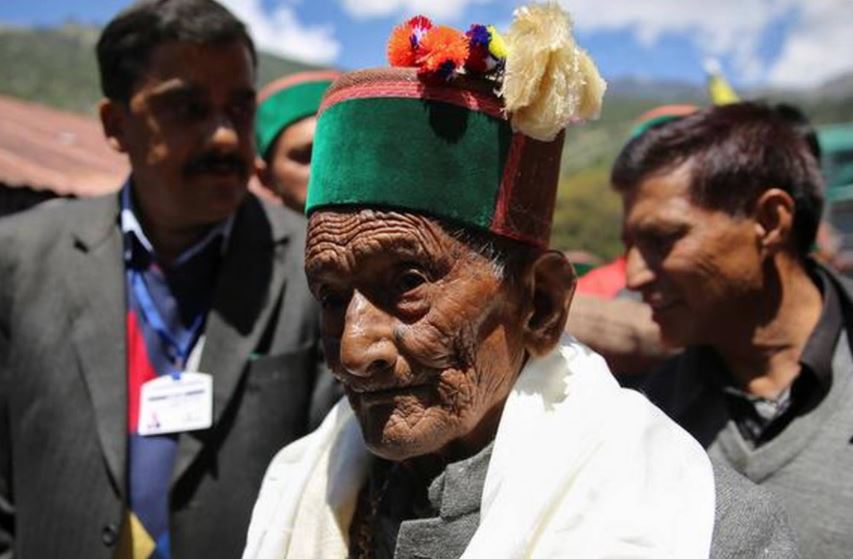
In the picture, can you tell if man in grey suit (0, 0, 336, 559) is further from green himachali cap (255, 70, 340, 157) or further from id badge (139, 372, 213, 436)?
green himachali cap (255, 70, 340, 157)

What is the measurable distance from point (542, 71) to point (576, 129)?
8672 mm

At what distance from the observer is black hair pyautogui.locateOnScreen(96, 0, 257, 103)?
2.51m

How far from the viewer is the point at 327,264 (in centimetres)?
146

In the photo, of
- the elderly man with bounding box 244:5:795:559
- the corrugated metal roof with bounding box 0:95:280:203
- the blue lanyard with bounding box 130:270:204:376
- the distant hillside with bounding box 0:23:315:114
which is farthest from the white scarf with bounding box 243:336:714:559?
the distant hillside with bounding box 0:23:315:114

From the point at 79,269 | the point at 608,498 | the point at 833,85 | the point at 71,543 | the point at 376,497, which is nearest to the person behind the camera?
the point at 608,498

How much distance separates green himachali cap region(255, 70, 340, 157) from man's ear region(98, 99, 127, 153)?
1014 mm

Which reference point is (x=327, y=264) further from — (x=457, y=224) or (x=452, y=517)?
(x=452, y=517)

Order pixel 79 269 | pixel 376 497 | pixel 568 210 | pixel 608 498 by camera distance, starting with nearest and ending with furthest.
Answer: pixel 608 498 → pixel 376 497 → pixel 79 269 → pixel 568 210

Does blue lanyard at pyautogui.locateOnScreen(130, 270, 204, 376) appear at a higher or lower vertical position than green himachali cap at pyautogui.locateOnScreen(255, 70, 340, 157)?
lower

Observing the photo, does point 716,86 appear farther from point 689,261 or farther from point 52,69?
point 52,69

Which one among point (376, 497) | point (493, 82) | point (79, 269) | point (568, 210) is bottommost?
point (568, 210)

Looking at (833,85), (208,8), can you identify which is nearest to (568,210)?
(208,8)

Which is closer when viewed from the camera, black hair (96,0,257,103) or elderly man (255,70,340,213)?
black hair (96,0,257,103)

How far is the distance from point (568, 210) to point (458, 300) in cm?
2442
